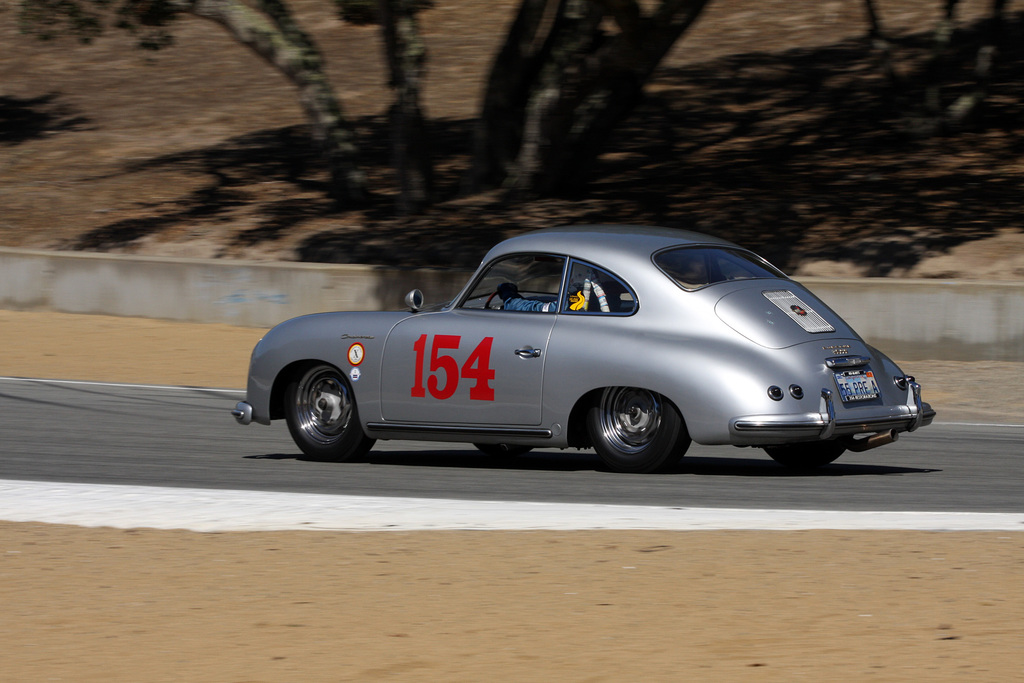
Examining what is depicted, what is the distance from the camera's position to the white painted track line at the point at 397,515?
23.8ft

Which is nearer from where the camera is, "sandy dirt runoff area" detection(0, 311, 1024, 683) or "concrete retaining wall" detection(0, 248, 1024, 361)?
"sandy dirt runoff area" detection(0, 311, 1024, 683)

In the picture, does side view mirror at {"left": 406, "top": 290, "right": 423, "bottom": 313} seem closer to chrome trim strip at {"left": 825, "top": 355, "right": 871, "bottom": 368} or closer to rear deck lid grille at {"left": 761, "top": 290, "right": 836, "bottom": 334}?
rear deck lid grille at {"left": 761, "top": 290, "right": 836, "bottom": 334}

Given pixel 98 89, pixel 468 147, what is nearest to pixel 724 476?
pixel 468 147

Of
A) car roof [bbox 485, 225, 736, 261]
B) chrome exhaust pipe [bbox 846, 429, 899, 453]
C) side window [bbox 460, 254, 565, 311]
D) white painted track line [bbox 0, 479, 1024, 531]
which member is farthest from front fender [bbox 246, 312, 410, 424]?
chrome exhaust pipe [bbox 846, 429, 899, 453]

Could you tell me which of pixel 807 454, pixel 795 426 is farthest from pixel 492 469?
pixel 795 426

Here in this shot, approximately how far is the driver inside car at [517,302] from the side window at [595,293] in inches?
5.3

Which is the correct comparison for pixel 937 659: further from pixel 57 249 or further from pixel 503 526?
pixel 57 249

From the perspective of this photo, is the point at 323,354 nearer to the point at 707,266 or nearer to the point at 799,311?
the point at 707,266

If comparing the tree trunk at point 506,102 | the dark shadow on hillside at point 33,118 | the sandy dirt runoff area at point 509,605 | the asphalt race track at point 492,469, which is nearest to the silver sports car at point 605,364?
the asphalt race track at point 492,469

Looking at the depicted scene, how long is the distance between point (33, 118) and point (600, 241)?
2911 cm

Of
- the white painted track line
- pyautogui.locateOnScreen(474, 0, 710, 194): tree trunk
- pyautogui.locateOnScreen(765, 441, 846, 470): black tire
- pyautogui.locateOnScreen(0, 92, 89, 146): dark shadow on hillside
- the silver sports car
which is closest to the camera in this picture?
the white painted track line

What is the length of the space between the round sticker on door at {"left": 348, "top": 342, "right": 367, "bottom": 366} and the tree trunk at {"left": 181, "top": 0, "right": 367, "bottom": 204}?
15707 mm

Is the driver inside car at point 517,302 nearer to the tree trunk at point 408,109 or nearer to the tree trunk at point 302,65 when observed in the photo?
the tree trunk at point 408,109

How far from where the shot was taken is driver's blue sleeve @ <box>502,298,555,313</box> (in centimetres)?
917
